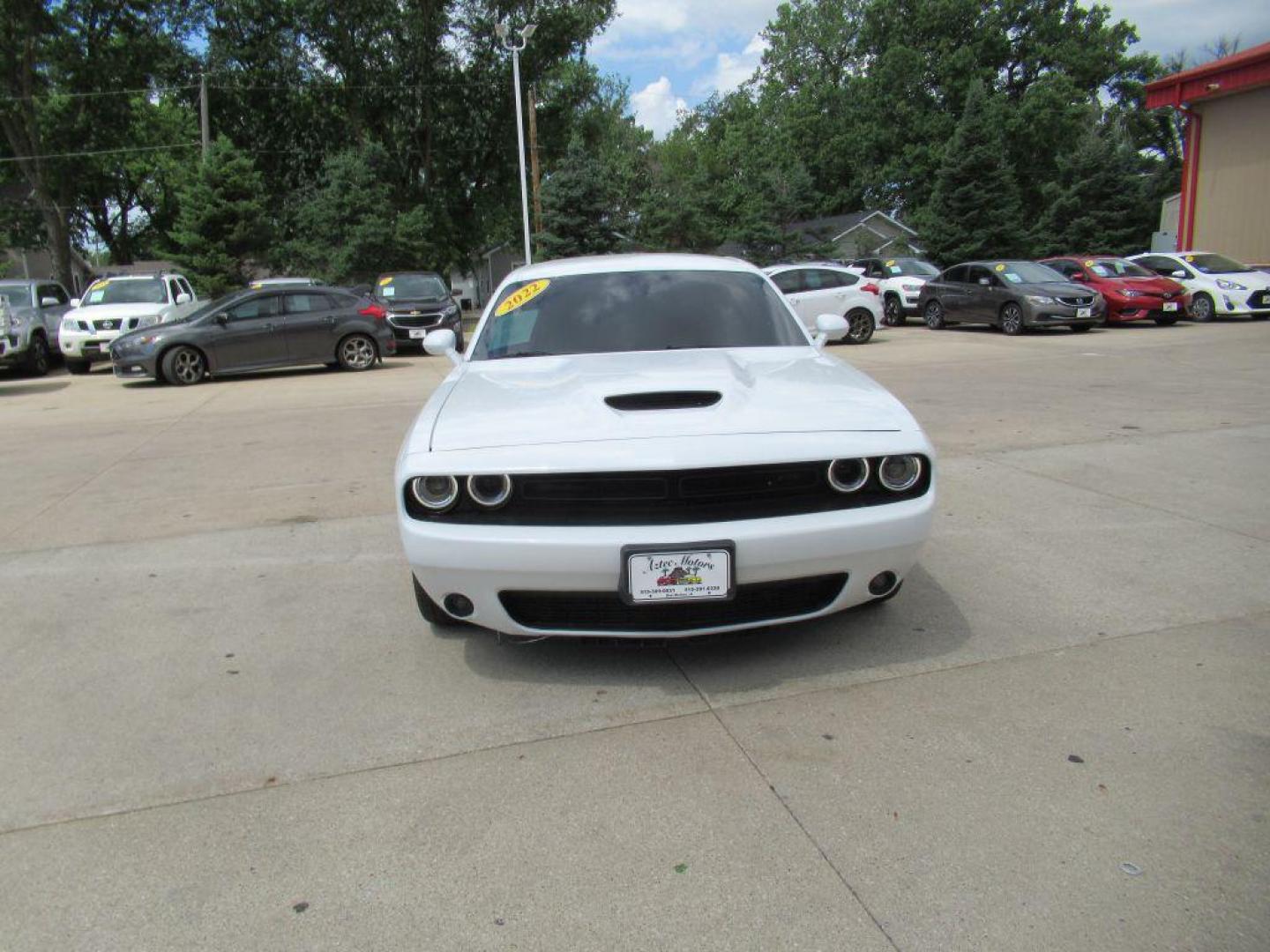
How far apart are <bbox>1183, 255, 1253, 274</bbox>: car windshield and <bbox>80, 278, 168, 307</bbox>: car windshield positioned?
2231 cm

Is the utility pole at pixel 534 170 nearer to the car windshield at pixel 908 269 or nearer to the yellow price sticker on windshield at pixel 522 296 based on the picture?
the car windshield at pixel 908 269

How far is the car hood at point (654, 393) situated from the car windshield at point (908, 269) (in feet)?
65.3

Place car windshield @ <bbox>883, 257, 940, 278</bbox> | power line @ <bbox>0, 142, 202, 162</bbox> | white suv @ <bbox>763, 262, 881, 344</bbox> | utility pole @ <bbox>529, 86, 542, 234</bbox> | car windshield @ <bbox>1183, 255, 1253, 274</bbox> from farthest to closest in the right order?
power line @ <bbox>0, 142, 202, 162</bbox> → utility pole @ <bbox>529, 86, 542, 234</bbox> → car windshield @ <bbox>883, 257, 940, 278</bbox> → car windshield @ <bbox>1183, 255, 1253, 274</bbox> → white suv @ <bbox>763, 262, 881, 344</bbox>

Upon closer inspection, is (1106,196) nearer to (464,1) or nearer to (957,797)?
(464,1)

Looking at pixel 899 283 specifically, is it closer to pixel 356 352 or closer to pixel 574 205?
pixel 574 205

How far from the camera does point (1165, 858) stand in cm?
238

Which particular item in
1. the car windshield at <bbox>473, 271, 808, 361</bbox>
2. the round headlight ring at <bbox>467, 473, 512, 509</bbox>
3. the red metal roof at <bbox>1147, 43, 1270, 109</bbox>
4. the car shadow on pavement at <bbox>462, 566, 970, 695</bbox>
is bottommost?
the car shadow on pavement at <bbox>462, 566, 970, 695</bbox>

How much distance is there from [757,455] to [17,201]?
155ft

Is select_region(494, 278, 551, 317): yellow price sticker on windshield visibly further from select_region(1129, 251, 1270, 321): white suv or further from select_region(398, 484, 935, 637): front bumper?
select_region(1129, 251, 1270, 321): white suv

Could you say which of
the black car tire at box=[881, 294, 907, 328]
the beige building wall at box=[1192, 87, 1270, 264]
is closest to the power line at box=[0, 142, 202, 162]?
the black car tire at box=[881, 294, 907, 328]

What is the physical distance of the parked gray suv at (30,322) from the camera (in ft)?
51.3

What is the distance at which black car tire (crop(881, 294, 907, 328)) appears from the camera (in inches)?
890

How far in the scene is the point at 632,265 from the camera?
5.05 metres

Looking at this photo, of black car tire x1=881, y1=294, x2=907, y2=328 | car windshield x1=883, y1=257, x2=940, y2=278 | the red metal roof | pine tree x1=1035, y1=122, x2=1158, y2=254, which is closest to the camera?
black car tire x1=881, y1=294, x2=907, y2=328
